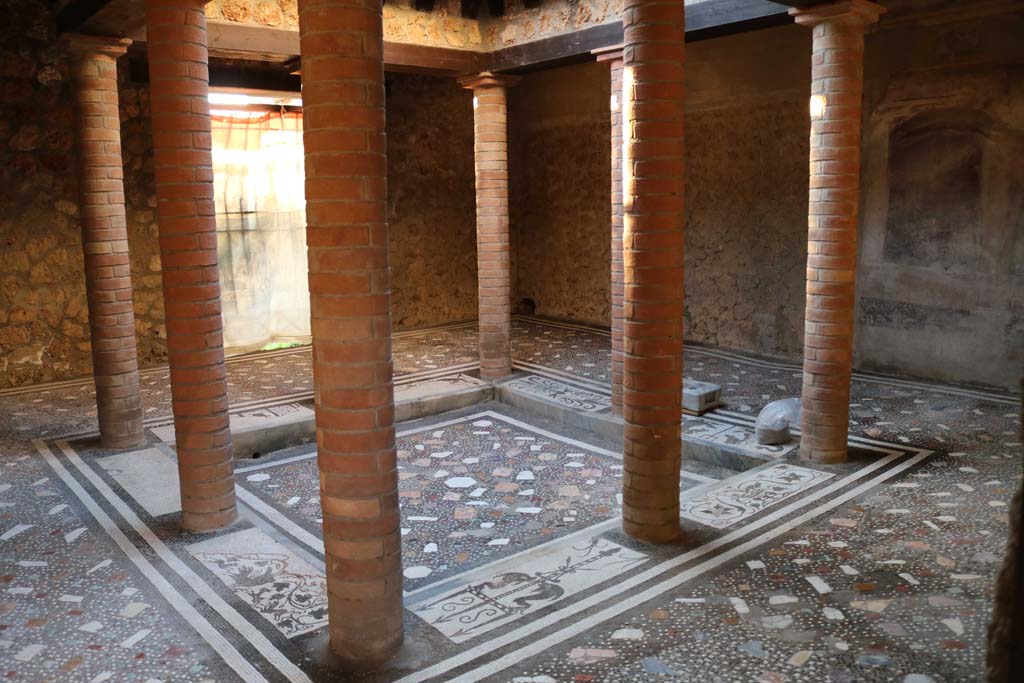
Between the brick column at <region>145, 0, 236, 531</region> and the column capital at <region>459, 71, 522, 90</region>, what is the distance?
355cm

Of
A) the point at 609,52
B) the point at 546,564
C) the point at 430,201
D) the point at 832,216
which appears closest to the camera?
the point at 546,564

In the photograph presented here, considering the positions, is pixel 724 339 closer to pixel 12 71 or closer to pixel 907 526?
pixel 907 526

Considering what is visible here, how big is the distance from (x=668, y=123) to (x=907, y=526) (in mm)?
2292

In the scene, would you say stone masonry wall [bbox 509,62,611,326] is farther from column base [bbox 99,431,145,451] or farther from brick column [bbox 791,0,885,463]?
column base [bbox 99,431,145,451]

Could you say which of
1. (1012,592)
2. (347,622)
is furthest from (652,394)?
(1012,592)

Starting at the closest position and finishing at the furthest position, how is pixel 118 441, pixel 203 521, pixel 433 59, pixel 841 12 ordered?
pixel 203 521 → pixel 841 12 → pixel 118 441 → pixel 433 59

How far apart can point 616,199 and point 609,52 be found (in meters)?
1.10

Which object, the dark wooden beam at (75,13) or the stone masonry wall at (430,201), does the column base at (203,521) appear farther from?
the stone masonry wall at (430,201)

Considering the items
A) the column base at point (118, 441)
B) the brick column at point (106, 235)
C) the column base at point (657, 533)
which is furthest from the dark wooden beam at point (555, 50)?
the column base at point (118, 441)

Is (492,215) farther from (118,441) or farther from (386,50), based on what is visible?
(118,441)

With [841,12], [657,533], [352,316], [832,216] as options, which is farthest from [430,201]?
[352,316]

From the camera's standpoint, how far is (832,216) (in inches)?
199

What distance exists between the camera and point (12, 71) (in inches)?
290

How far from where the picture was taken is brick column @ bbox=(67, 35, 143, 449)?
18.3ft
